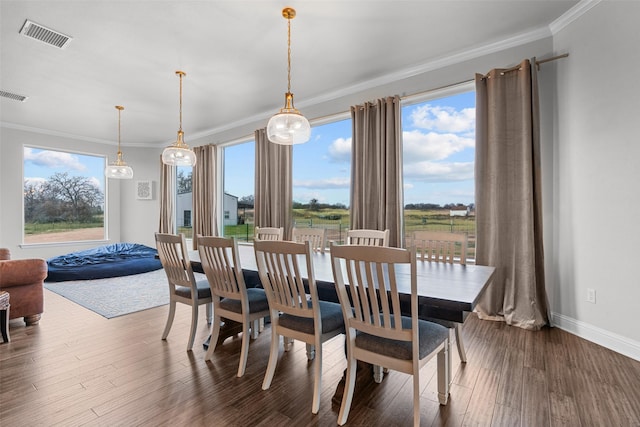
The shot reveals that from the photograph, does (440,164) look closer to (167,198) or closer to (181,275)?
(181,275)

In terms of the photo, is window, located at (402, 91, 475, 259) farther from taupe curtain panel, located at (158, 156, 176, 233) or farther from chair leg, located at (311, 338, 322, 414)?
taupe curtain panel, located at (158, 156, 176, 233)

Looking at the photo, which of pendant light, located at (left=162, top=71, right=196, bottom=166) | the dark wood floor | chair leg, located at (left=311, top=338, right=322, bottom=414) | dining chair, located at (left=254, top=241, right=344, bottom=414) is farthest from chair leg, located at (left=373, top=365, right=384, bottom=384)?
pendant light, located at (left=162, top=71, right=196, bottom=166)

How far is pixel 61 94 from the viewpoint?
4.53 m

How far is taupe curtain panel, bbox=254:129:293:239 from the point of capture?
5.00 metres

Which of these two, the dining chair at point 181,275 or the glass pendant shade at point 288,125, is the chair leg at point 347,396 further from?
the glass pendant shade at point 288,125

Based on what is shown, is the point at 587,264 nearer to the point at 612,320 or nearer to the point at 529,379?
the point at 612,320

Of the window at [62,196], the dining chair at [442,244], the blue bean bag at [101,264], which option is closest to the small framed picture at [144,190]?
the window at [62,196]

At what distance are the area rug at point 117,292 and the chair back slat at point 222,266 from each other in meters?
1.97

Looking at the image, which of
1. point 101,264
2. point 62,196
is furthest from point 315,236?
point 62,196

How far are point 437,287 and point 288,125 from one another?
1767 millimetres

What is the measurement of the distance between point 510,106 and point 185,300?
3641mm

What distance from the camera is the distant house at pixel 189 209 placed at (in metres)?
6.50

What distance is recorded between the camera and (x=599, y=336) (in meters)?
2.59

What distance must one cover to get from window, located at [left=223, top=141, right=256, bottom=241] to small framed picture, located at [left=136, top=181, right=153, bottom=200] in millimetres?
2427
